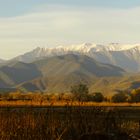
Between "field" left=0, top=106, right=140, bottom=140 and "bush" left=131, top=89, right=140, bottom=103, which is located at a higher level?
"bush" left=131, top=89, right=140, bottom=103

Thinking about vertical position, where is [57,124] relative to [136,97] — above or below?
below

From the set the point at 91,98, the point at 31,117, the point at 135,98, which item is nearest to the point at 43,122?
the point at 31,117

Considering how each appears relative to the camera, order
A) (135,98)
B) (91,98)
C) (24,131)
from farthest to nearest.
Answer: (135,98) < (91,98) < (24,131)

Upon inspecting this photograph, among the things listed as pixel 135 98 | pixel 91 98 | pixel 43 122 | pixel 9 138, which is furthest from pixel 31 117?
pixel 135 98

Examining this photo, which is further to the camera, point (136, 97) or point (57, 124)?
point (136, 97)

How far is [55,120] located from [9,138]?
2271mm

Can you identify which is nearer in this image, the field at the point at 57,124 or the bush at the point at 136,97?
the field at the point at 57,124

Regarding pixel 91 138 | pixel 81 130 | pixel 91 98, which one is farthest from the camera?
pixel 91 98

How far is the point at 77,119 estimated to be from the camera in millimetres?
13867

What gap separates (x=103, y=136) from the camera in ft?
44.3

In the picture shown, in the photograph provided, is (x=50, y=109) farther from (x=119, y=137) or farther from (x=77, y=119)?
(x=119, y=137)

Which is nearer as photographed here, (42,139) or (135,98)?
(42,139)

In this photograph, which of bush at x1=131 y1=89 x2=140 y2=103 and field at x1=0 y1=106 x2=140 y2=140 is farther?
bush at x1=131 y1=89 x2=140 y2=103

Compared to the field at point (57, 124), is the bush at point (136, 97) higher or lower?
higher
